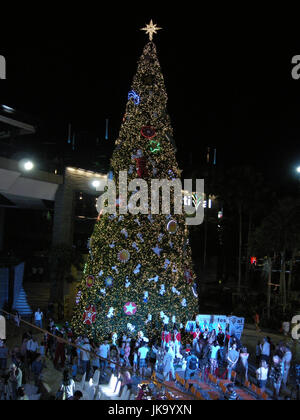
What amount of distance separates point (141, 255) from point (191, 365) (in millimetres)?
4816

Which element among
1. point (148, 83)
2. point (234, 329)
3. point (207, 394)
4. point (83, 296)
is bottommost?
point (207, 394)

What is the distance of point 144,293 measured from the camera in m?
16.2

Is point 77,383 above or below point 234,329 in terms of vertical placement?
below

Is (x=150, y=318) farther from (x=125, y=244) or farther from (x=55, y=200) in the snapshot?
(x=55, y=200)

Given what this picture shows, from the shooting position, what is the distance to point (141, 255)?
53.8 feet

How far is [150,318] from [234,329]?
344 cm

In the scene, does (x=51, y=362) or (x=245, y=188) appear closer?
(x=51, y=362)

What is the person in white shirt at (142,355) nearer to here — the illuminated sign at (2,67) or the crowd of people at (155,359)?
the crowd of people at (155,359)

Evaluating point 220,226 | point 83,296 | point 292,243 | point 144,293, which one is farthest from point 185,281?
point 220,226

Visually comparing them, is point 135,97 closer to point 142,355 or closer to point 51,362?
point 142,355

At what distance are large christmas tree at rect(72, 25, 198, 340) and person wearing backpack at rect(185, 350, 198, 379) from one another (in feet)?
9.26

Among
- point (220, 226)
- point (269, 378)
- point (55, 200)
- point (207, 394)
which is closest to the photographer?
point (207, 394)

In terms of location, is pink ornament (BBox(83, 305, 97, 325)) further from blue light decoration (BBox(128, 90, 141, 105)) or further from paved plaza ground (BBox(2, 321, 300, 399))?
blue light decoration (BBox(128, 90, 141, 105))

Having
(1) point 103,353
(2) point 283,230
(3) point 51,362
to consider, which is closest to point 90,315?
(3) point 51,362
